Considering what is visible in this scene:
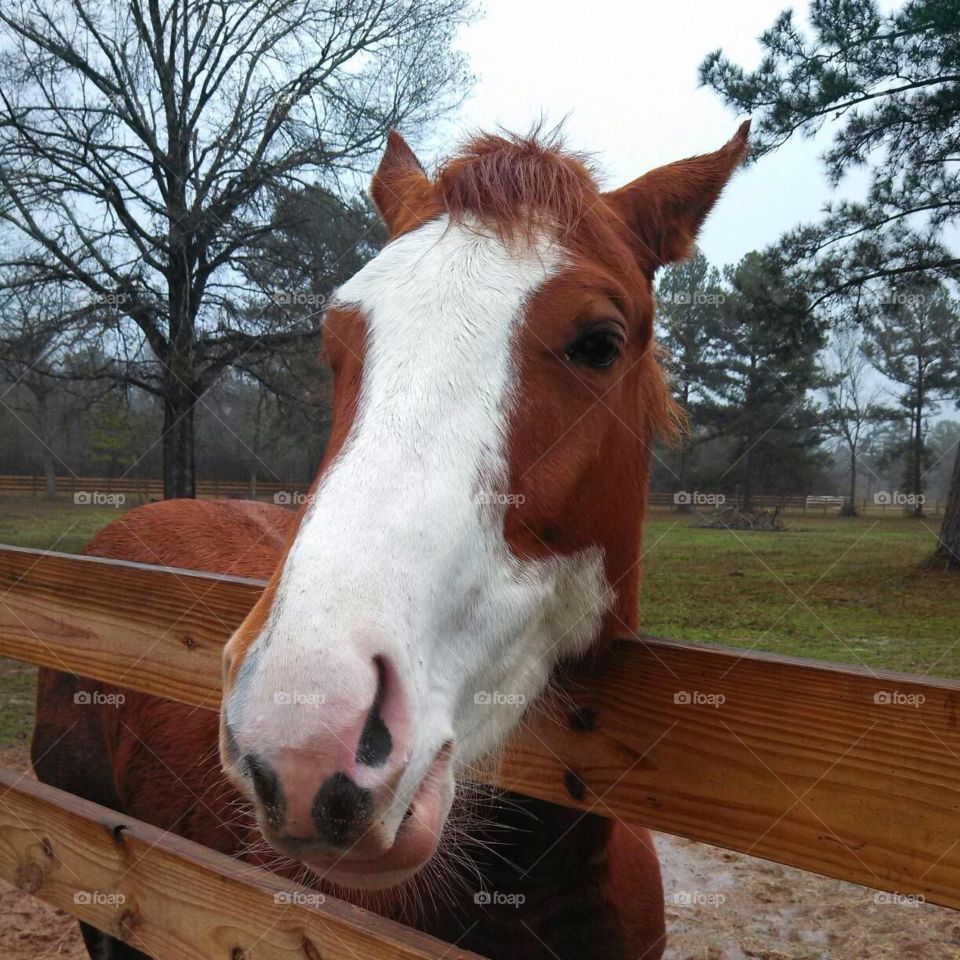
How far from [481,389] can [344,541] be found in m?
0.45

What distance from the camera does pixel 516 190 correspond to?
1.87m

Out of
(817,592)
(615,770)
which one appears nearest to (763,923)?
(615,770)

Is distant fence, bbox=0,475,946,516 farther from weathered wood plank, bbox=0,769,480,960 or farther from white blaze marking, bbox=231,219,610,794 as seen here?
white blaze marking, bbox=231,219,610,794

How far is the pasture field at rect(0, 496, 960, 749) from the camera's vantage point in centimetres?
703

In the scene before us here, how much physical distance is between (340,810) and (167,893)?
1044 millimetres

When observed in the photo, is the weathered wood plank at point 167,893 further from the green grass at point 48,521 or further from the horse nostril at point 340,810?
the green grass at point 48,521

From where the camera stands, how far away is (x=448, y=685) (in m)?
1.36

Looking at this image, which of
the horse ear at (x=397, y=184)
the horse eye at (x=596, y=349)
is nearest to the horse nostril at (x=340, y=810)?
the horse eye at (x=596, y=349)

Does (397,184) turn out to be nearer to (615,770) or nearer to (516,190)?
(516,190)

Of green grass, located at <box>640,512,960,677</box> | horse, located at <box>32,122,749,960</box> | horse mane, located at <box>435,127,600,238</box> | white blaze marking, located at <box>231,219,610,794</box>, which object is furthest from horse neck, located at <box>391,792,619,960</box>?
green grass, located at <box>640,512,960,677</box>

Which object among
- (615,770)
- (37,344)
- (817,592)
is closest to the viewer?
(615,770)

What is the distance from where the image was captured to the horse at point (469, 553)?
1.11m

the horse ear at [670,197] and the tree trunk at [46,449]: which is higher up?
the horse ear at [670,197]

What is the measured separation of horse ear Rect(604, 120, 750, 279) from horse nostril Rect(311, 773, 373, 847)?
159 centimetres
